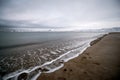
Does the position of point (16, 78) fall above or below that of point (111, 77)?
below

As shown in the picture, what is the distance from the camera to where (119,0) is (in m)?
6.54

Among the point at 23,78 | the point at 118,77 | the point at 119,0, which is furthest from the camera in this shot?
the point at 119,0

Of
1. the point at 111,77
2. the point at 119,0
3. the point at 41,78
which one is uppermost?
the point at 119,0

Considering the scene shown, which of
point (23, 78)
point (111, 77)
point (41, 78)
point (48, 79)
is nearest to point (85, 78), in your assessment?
point (111, 77)

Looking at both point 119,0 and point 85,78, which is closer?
point 85,78

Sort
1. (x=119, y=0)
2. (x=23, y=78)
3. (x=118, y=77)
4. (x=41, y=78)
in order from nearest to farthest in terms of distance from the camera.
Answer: (x=118, y=77)
(x=41, y=78)
(x=23, y=78)
(x=119, y=0)

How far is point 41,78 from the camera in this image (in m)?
4.27

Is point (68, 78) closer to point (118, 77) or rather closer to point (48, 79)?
point (48, 79)

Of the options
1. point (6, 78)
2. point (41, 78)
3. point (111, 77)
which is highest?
point (111, 77)

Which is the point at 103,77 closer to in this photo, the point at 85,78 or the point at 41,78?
the point at 85,78

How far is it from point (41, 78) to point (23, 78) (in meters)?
1.43

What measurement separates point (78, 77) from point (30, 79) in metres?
3.07

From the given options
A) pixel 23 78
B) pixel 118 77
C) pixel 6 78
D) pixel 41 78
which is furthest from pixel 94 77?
pixel 6 78

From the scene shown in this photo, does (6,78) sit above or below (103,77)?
below
